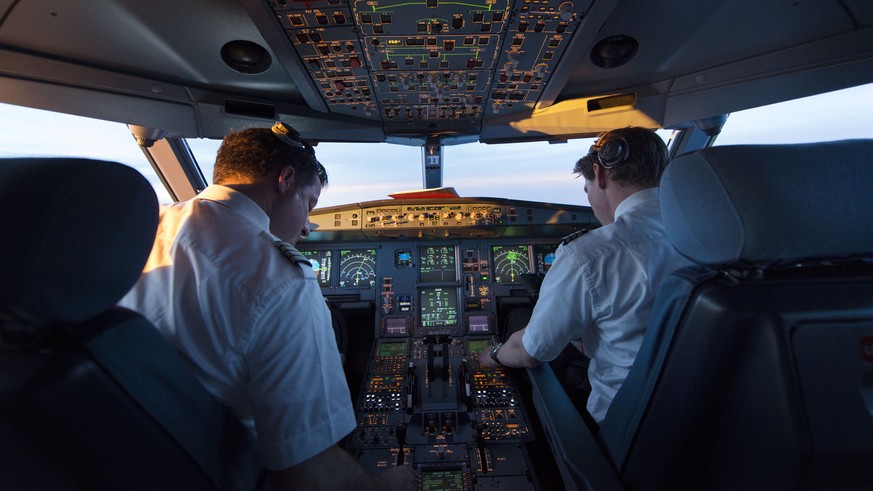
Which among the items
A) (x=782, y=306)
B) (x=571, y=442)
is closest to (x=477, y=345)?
(x=571, y=442)

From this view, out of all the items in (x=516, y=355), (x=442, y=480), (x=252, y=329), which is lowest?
(x=442, y=480)

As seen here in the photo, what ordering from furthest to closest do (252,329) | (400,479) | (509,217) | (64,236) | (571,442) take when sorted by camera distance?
(509,217) < (400,479) < (571,442) < (252,329) < (64,236)

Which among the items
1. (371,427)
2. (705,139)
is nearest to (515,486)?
(371,427)

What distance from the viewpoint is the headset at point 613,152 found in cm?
133

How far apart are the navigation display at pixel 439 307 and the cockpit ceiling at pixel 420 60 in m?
1.28

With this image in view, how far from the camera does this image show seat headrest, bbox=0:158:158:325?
46cm

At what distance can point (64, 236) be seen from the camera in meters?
0.49

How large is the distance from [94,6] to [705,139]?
12.2 feet

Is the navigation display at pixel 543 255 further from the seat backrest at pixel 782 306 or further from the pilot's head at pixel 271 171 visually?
the seat backrest at pixel 782 306

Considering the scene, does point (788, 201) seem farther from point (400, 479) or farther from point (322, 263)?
point (322, 263)

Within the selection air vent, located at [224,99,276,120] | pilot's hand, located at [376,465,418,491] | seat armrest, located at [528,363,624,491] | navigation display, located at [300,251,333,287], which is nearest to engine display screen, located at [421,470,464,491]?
pilot's hand, located at [376,465,418,491]

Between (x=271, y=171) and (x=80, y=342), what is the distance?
2.30 ft

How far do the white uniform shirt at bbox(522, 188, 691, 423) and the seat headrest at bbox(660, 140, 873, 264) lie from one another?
1.70 feet

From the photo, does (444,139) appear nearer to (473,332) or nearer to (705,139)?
(473,332)
